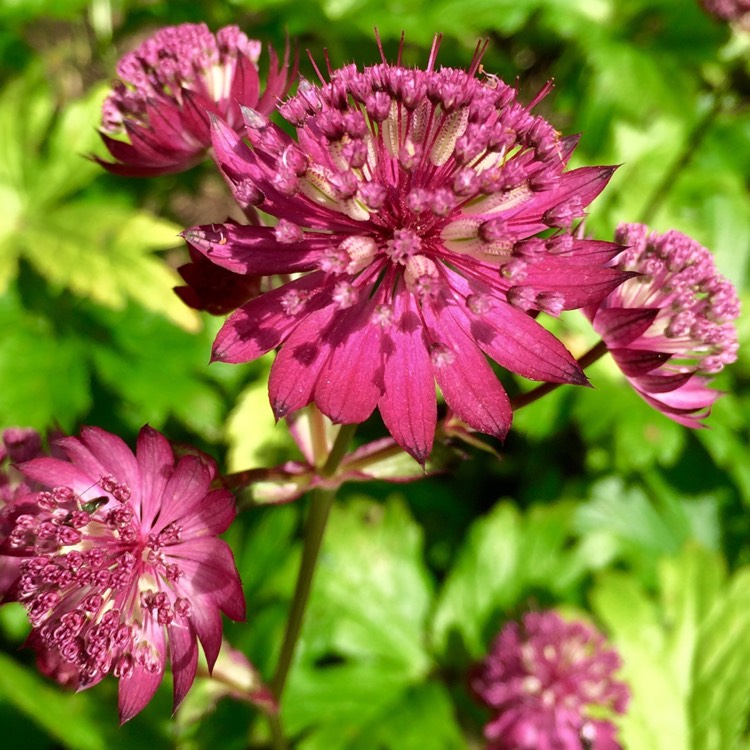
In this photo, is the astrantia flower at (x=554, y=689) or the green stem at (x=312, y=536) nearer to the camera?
the green stem at (x=312, y=536)

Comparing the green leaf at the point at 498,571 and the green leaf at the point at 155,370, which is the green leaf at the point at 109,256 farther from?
the green leaf at the point at 498,571

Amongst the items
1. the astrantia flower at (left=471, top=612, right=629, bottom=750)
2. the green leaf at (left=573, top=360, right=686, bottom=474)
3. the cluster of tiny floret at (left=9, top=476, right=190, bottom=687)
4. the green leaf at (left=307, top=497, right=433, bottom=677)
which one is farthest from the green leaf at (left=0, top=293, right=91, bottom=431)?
the green leaf at (left=573, top=360, right=686, bottom=474)

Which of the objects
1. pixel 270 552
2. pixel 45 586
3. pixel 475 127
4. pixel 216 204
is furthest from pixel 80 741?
pixel 216 204

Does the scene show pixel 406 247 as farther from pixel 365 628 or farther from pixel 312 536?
pixel 365 628

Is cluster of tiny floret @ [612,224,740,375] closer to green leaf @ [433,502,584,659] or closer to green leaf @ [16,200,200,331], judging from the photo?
green leaf @ [16,200,200,331]

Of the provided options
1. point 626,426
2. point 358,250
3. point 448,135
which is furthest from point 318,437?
point 626,426

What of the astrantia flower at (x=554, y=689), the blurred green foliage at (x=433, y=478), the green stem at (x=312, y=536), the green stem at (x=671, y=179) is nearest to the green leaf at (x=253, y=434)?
the blurred green foliage at (x=433, y=478)
